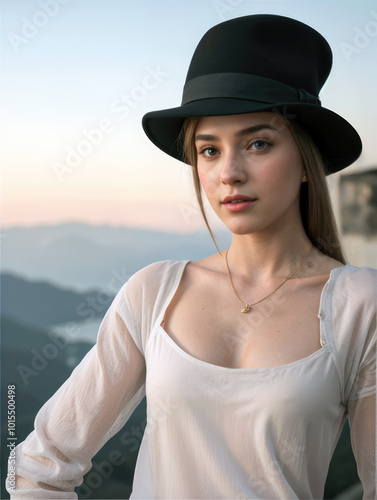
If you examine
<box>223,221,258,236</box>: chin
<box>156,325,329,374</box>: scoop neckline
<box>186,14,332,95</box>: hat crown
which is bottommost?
<box>156,325,329,374</box>: scoop neckline

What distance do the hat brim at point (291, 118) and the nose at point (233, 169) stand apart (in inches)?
3.9

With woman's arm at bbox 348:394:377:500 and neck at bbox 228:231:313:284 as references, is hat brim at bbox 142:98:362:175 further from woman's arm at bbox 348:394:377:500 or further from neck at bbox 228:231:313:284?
woman's arm at bbox 348:394:377:500

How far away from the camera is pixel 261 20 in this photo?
4.38 feet

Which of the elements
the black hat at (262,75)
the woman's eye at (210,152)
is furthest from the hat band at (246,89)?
the woman's eye at (210,152)

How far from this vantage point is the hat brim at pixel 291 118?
127 cm

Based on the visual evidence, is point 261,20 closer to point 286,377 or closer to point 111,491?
point 286,377

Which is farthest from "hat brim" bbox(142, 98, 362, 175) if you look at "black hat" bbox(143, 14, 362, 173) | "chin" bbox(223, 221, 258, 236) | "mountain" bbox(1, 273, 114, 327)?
"mountain" bbox(1, 273, 114, 327)

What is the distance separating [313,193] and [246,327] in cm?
38

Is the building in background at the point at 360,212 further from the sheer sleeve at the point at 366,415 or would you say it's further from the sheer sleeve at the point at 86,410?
the sheer sleeve at the point at 86,410

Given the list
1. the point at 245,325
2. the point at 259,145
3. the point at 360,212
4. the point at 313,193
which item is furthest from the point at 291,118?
the point at 360,212

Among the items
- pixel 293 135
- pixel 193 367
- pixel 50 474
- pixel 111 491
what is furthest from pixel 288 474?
pixel 111 491

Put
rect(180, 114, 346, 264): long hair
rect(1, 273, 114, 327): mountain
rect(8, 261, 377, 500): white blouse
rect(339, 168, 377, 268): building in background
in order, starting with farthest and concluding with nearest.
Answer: rect(339, 168, 377, 268): building in background
rect(1, 273, 114, 327): mountain
rect(180, 114, 346, 264): long hair
rect(8, 261, 377, 500): white blouse

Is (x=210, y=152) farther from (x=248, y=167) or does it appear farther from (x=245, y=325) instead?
(x=245, y=325)

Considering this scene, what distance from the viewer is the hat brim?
1.27 m
